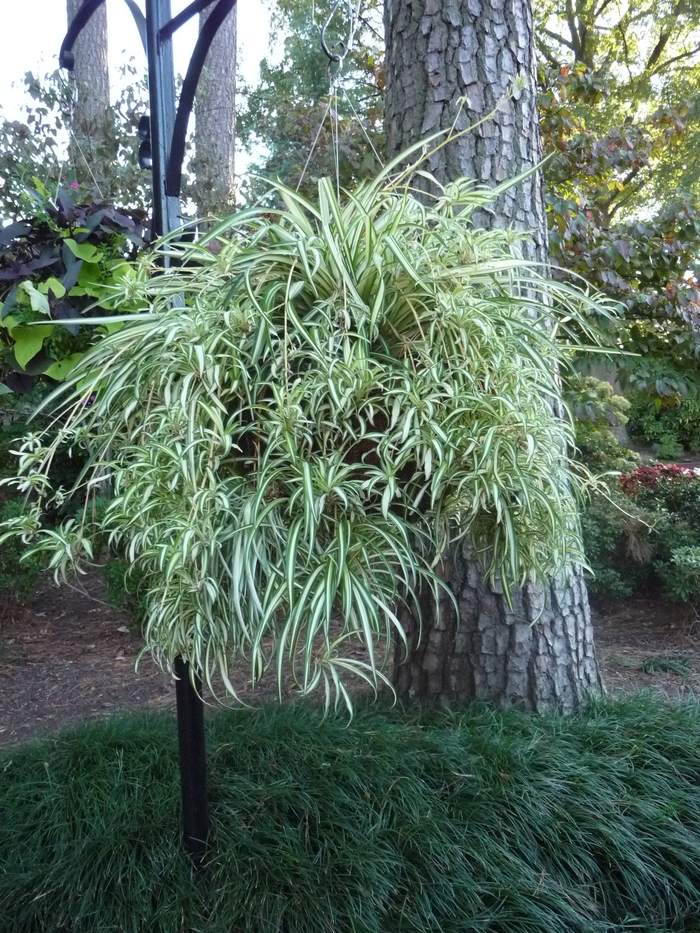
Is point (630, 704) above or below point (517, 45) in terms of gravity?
below

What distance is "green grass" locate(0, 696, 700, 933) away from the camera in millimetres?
1771

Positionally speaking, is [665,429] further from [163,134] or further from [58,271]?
[163,134]

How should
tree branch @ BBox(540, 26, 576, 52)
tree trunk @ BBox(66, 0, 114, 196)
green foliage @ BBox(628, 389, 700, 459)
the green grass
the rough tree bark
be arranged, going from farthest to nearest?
tree branch @ BBox(540, 26, 576, 52)
green foliage @ BBox(628, 389, 700, 459)
tree trunk @ BBox(66, 0, 114, 196)
the rough tree bark
the green grass

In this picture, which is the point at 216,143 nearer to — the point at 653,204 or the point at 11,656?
the point at 11,656

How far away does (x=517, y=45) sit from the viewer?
2.37 metres

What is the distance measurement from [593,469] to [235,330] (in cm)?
402

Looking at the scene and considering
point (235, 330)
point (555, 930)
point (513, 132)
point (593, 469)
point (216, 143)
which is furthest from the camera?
point (216, 143)

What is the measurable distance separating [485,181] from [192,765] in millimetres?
1927

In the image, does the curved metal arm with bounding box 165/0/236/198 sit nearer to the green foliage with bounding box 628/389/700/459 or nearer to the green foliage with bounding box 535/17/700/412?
the green foliage with bounding box 535/17/700/412

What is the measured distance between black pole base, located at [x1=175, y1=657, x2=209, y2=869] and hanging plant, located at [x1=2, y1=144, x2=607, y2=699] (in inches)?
15.0

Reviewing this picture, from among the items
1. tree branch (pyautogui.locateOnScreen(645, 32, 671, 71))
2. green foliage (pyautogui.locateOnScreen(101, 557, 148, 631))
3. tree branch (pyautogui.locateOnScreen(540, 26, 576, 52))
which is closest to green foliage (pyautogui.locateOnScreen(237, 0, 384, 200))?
green foliage (pyautogui.locateOnScreen(101, 557, 148, 631))

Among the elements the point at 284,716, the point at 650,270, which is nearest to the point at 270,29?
the point at 650,270

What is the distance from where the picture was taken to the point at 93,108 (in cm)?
578

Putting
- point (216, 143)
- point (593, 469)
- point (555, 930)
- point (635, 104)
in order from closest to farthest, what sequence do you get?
1. point (555, 930)
2. point (593, 469)
3. point (216, 143)
4. point (635, 104)
